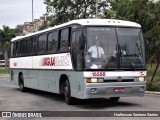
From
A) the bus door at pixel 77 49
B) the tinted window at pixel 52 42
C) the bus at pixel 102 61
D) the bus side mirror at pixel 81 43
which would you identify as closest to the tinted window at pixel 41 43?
the tinted window at pixel 52 42

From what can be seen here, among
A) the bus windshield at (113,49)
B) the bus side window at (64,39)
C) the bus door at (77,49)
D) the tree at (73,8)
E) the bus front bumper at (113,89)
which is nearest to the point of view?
the bus front bumper at (113,89)

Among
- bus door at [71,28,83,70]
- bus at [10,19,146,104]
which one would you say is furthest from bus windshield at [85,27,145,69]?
bus door at [71,28,83,70]

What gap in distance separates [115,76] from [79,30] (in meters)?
2.06

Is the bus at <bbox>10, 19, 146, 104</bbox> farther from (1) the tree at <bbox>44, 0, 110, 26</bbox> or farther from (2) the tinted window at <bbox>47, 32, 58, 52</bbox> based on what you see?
(1) the tree at <bbox>44, 0, 110, 26</bbox>

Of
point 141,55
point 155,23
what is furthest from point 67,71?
point 155,23

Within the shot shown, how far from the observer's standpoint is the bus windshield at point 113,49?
14.7m

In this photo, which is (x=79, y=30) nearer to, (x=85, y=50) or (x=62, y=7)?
(x=85, y=50)

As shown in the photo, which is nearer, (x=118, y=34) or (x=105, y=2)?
(x=118, y=34)

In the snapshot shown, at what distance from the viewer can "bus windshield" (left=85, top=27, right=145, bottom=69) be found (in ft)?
48.2

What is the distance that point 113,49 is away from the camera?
1497 cm

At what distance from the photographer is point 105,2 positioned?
4719 centimetres

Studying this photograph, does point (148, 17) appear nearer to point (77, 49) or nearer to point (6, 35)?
point (77, 49)

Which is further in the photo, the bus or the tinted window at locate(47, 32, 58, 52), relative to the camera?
the tinted window at locate(47, 32, 58, 52)

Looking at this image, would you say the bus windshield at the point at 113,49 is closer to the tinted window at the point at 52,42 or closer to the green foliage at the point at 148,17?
the tinted window at the point at 52,42
